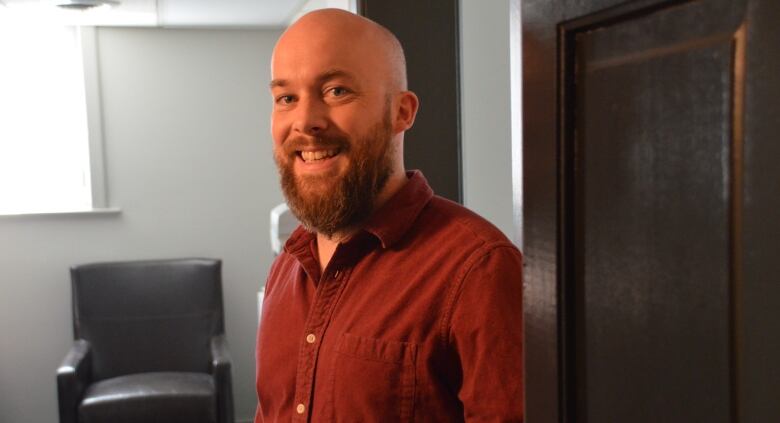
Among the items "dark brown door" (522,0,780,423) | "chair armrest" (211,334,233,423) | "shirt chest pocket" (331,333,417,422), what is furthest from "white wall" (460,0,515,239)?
"chair armrest" (211,334,233,423)

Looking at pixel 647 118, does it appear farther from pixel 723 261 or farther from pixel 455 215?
pixel 455 215

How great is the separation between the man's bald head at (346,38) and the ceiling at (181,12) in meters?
2.04

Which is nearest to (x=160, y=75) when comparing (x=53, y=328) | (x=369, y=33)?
(x=53, y=328)

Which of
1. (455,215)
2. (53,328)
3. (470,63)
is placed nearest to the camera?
(455,215)

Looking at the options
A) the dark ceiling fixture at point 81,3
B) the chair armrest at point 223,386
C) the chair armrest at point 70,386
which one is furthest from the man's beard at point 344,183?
the chair armrest at point 70,386

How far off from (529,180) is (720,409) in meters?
0.22

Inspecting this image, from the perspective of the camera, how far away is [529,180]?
0.64 meters

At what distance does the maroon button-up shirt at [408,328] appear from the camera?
39.3 inches

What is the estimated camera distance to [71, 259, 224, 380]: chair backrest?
13.1ft

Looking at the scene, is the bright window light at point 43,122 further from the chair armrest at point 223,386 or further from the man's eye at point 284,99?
the man's eye at point 284,99

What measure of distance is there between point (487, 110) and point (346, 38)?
0.86 m

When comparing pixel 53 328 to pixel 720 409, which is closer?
pixel 720 409

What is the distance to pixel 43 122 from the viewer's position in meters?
4.14

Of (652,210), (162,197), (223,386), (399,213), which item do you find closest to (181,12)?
(162,197)
